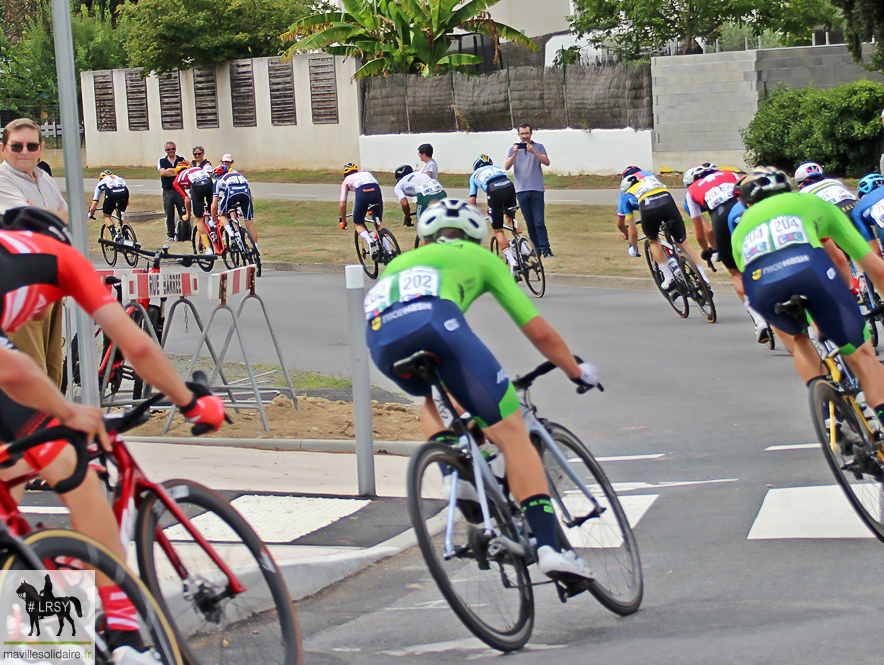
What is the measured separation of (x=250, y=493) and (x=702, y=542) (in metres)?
2.81

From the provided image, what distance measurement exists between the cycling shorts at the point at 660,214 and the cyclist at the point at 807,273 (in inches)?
311

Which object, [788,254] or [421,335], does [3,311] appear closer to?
[421,335]

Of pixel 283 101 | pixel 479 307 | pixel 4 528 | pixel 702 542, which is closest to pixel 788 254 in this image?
pixel 702 542

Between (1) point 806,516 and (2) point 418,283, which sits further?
(1) point 806,516

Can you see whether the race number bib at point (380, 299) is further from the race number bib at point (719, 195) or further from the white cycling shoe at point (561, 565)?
the race number bib at point (719, 195)

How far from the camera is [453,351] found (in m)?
5.51

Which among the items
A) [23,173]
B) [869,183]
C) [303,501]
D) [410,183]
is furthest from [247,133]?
[303,501]

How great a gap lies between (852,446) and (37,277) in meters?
4.14

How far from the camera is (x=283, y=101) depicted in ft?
142

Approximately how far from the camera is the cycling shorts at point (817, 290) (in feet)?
22.8

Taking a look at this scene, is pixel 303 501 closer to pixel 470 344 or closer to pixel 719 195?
pixel 470 344

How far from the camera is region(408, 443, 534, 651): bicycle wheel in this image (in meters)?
5.34

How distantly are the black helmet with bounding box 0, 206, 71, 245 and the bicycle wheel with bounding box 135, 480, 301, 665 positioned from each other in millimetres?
976

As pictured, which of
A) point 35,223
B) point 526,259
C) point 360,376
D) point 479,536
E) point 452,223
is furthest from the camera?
point 526,259
